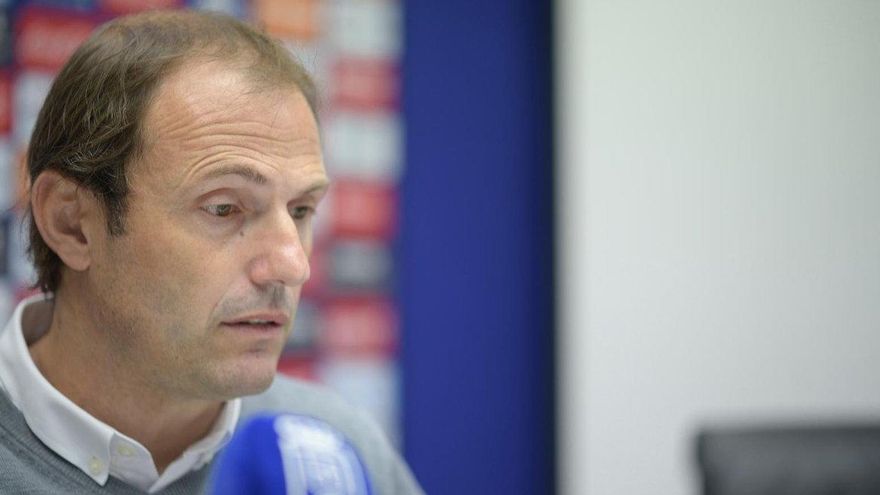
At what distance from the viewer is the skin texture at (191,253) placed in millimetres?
1097

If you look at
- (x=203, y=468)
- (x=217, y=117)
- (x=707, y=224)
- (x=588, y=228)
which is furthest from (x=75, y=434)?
(x=707, y=224)

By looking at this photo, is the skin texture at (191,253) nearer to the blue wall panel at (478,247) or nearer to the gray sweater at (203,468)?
the gray sweater at (203,468)

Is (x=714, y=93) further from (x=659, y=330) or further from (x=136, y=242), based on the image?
(x=136, y=242)

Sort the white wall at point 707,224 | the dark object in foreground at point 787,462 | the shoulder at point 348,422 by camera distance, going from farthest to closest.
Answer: the white wall at point 707,224
the dark object in foreground at point 787,462
the shoulder at point 348,422

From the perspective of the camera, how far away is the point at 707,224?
255 centimetres

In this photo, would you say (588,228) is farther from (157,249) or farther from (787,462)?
(157,249)

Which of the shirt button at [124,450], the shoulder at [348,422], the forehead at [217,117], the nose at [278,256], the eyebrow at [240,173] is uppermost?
the forehead at [217,117]

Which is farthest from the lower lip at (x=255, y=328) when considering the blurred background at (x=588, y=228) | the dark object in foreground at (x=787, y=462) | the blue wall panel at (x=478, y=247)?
the blue wall panel at (x=478, y=247)

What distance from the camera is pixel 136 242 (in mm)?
1111

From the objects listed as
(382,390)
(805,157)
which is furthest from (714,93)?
(382,390)

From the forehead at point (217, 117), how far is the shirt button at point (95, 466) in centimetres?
38

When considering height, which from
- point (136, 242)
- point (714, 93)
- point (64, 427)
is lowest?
point (64, 427)

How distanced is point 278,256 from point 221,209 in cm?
10

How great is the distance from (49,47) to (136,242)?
99cm
